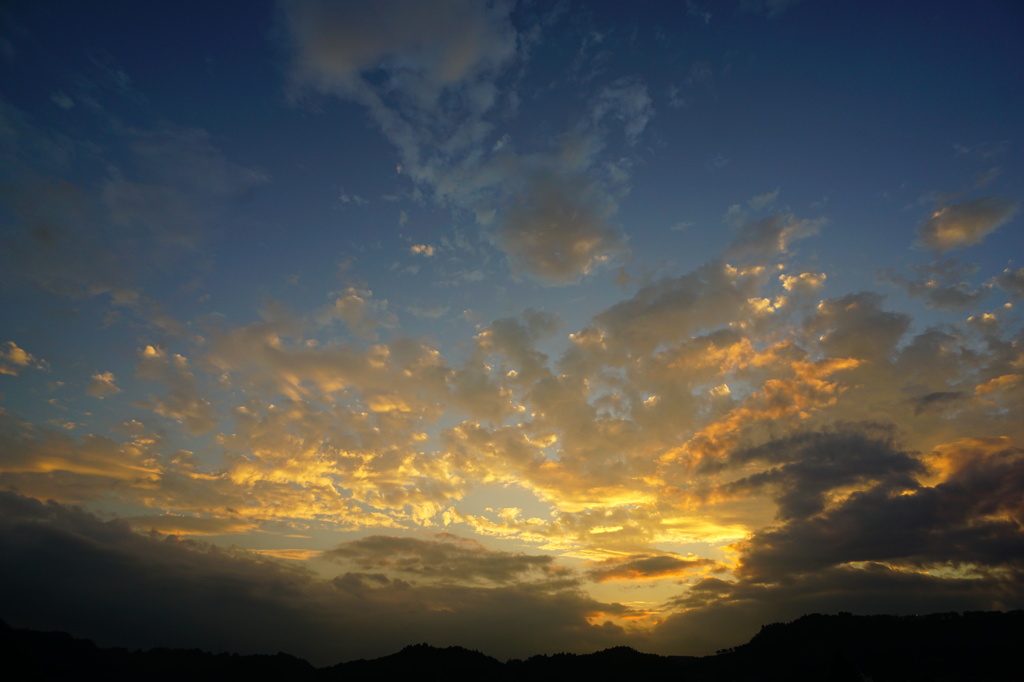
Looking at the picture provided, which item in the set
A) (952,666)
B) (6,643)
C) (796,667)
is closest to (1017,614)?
(952,666)

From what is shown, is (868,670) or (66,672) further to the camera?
(66,672)

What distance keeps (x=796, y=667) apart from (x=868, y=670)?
24.1 m

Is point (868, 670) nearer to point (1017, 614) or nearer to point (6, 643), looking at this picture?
point (1017, 614)

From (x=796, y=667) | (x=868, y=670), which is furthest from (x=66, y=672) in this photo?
(x=868, y=670)

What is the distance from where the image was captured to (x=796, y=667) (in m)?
188

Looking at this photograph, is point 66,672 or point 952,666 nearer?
point 952,666

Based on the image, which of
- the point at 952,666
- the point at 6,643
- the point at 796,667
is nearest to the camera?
the point at 6,643

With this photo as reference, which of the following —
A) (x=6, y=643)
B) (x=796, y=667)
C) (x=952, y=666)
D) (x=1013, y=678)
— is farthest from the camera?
(x=796, y=667)

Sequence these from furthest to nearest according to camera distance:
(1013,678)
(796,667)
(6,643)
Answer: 1. (796,667)
2. (1013,678)
3. (6,643)

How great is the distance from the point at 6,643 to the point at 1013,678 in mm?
312267

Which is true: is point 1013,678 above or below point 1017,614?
below

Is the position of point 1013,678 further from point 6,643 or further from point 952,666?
point 6,643

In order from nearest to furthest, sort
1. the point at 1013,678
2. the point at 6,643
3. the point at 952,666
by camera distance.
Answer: the point at 6,643
the point at 1013,678
the point at 952,666

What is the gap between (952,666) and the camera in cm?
16975
